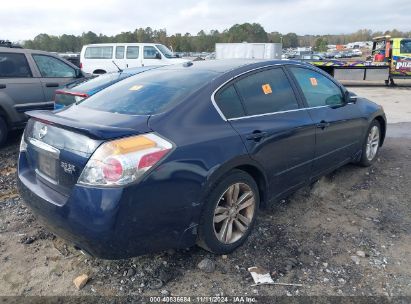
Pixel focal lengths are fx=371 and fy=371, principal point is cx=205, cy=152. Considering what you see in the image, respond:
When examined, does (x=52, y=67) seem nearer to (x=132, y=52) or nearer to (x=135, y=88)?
(x=135, y=88)

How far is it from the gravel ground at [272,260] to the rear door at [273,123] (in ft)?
1.58

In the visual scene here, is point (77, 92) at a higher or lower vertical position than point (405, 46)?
lower

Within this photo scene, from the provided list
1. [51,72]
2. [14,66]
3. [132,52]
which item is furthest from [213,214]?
[132,52]

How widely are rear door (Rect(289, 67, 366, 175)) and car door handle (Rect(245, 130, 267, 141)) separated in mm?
888

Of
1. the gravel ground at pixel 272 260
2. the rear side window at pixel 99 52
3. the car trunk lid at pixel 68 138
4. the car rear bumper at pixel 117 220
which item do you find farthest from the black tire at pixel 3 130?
the rear side window at pixel 99 52

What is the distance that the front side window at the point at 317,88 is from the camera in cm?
390

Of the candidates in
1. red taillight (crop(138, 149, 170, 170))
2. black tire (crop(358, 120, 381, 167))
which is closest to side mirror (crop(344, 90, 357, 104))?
black tire (crop(358, 120, 381, 167))

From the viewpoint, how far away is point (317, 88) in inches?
162

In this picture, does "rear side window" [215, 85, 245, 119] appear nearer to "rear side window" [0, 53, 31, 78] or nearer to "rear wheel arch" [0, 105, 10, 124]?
"rear wheel arch" [0, 105, 10, 124]

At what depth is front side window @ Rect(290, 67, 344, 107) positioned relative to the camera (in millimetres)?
3896

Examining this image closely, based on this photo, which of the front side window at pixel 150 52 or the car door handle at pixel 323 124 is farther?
the front side window at pixel 150 52

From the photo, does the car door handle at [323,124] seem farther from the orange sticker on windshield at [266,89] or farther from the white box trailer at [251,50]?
the white box trailer at [251,50]

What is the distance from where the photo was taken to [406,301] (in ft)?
8.58

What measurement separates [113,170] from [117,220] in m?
0.32
